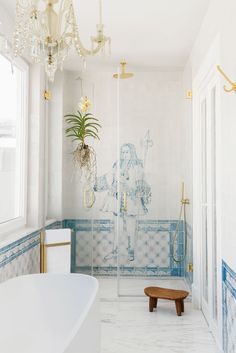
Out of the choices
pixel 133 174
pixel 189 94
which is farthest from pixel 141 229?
pixel 189 94

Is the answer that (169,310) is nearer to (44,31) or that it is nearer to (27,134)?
(27,134)

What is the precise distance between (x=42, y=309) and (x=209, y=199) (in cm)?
163

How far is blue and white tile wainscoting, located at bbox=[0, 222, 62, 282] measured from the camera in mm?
2673

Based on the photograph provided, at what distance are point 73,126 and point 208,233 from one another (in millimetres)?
2217

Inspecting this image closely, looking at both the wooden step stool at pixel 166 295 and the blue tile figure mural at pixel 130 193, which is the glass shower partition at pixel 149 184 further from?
the wooden step stool at pixel 166 295

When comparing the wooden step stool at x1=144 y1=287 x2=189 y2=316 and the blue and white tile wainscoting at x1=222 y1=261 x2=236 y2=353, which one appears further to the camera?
the wooden step stool at x1=144 y1=287 x2=189 y2=316

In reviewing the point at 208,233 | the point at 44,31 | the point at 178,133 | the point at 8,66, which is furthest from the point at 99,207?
the point at 44,31

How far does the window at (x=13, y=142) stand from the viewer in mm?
3076

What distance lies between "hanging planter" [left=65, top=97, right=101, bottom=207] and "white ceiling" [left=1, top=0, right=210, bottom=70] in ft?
1.94

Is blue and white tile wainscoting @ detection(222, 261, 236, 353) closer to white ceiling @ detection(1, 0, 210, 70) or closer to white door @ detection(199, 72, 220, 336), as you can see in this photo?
white door @ detection(199, 72, 220, 336)

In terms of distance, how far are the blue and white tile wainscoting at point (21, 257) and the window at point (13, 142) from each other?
198 mm

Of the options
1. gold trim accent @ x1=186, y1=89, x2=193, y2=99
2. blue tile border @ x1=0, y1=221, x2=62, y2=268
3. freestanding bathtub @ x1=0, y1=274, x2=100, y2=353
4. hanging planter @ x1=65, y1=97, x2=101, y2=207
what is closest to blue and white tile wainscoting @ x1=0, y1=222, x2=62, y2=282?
blue tile border @ x1=0, y1=221, x2=62, y2=268

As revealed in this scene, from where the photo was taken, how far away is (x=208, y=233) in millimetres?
3088

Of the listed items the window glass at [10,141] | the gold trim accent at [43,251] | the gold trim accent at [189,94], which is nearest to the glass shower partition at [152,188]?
the gold trim accent at [189,94]
